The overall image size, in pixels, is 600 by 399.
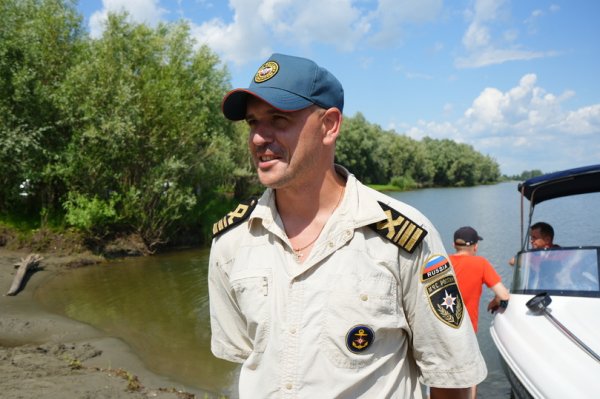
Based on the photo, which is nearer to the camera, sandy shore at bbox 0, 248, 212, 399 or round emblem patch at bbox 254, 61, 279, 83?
round emblem patch at bbox 254, 61, 279, 83

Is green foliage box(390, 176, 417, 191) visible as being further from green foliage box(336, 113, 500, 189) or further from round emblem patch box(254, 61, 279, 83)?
round emblem patch box(254, 61, 279, 83)

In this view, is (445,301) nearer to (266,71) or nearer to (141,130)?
(266,71)

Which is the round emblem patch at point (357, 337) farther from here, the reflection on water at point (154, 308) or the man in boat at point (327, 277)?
the reflection on water at point (154, 308)

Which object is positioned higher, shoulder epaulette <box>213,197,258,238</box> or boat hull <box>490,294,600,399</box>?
shoulder epaulette <box>213,197,258,238</box>

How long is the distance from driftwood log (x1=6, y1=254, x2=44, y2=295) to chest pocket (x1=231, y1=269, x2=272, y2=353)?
13390 mm

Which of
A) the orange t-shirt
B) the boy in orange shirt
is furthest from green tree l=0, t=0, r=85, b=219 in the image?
the orange t-shirt

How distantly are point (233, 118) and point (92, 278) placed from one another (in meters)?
15.0

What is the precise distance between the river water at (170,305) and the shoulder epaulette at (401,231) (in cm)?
583

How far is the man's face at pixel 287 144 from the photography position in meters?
1.91

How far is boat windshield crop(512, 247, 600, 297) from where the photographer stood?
5094mm

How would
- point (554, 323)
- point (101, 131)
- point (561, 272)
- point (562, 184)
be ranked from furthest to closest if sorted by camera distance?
point (101, 131), point (562, 184), point (561, 272), point (554, 323)

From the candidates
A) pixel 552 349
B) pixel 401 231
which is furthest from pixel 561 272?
pixel 401 231

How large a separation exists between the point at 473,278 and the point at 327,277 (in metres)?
4.19

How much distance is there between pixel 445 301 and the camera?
1804 millimetres
